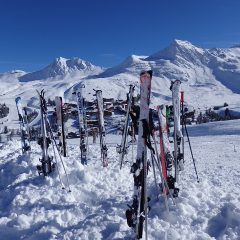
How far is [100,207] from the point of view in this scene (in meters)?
13.1

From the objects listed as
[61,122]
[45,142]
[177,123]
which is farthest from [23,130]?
[177,123]

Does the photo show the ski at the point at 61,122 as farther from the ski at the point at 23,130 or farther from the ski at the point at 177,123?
the ski at the point at 177,123

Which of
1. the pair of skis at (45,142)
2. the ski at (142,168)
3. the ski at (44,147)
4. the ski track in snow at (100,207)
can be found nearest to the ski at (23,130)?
the ski track in snow at (100,207)

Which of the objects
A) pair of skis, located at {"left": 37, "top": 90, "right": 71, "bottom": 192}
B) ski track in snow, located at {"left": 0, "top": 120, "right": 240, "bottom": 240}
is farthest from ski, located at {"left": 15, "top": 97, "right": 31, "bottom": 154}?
pair of skis, located at {"left": 37, "top": 90, "right": 71, "bottom": 192}

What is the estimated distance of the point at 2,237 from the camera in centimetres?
1165

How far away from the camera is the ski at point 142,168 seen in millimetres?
10422

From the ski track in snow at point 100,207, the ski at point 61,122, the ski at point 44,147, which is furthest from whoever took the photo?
the ski at point 61,122

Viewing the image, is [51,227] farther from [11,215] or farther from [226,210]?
[226,210]

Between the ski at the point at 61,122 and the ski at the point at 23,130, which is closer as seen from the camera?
the ski at the point at 61,122

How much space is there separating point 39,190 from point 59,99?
10.5 metres

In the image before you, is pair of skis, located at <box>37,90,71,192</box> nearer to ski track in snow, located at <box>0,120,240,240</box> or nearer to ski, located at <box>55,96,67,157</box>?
ski track in snow, located at <box>0,120,240,240</box>

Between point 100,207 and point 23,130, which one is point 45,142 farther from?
point 23,130

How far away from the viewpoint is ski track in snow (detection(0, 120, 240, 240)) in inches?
432

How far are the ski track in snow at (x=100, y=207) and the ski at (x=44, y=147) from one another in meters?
0.44
